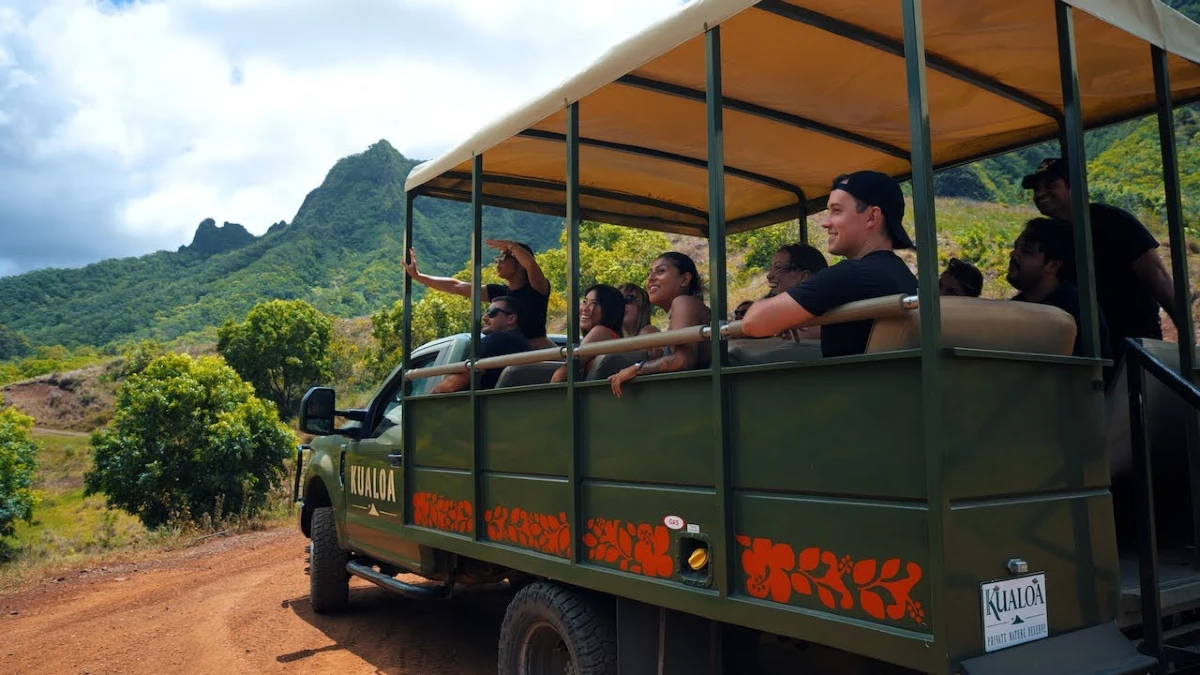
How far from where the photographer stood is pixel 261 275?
9425 cm

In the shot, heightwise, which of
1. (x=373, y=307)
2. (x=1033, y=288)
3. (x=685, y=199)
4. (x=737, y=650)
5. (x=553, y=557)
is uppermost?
(x=373, y=307)

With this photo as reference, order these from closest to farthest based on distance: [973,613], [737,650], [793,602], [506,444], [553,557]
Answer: [973,613] < [793,602] < [737,650] < [553,557] < [506,444]

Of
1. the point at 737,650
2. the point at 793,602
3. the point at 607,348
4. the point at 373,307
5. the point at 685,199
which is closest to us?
the point at 793,602

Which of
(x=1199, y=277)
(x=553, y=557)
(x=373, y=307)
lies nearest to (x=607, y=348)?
(x=553, y=557)

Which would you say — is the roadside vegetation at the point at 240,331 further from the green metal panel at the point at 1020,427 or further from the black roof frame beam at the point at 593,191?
the green metal panel at the point at 1020,427

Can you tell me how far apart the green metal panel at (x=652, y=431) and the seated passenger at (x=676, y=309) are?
2.4 inches

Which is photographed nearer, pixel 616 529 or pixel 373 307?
pixel 616 529

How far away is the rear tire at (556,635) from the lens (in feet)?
11.3

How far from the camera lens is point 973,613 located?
2219mm

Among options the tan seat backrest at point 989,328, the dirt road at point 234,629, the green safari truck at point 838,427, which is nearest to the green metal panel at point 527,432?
the green safari truck at point 838,427

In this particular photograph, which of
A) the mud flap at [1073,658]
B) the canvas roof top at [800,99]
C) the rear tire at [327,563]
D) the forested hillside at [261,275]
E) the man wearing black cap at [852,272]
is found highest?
the forested hillside at [261,275]

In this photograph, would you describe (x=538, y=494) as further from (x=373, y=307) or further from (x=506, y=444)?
(x=373, y=307)

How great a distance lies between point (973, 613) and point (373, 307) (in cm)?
8596

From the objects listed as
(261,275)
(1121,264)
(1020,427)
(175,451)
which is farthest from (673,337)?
(261,275)
